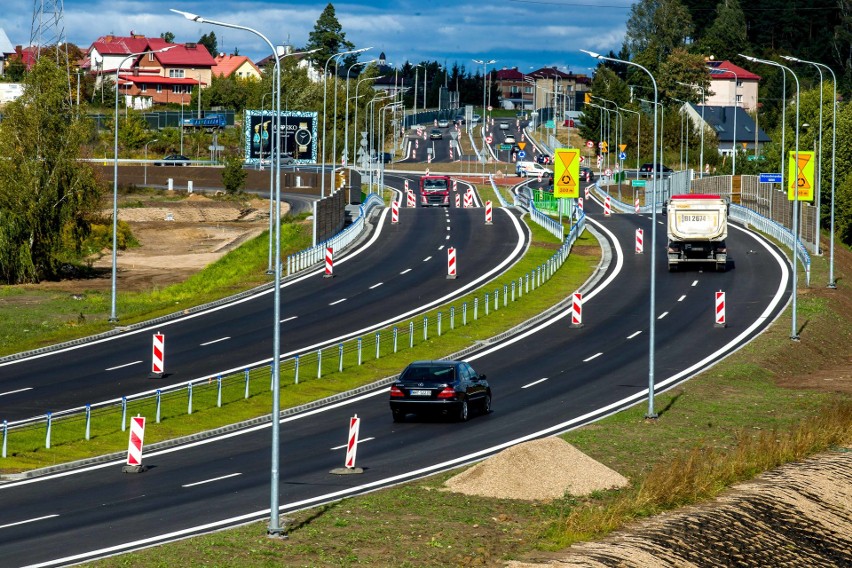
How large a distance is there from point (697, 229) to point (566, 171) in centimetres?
828

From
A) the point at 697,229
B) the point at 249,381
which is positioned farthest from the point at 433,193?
the point at 249,381

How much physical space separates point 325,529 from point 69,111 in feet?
171

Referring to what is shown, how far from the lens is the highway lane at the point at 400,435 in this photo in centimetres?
2380

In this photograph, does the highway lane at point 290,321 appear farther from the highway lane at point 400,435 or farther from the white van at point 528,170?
the white van at point 528,170

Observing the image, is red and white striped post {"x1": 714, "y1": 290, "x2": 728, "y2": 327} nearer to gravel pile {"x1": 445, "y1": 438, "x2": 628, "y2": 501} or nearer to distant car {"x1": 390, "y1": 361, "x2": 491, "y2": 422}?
distant car {"x1": 390, "y1": 361, "x2": 491, "y2": 422}

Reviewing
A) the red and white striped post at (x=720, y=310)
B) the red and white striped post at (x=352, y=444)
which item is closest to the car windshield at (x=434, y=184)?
the red and white striped post at (x=720, y=310)

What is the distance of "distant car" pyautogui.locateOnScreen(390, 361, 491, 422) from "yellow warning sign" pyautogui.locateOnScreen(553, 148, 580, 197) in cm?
3280

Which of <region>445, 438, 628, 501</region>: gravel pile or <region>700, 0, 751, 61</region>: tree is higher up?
<region>700, 0, 751, 61</region>: tree

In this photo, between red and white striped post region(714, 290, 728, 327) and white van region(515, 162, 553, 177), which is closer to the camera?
red and white striped post region(714, 290, 728, 327)

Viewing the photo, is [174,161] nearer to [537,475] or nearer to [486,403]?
[486,403]

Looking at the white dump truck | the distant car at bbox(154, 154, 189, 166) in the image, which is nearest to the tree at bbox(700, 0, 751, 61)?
the distant car at bbox(154, 154, 189, 166)

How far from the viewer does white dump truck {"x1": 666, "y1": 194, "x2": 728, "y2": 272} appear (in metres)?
63.2

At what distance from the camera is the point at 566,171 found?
227 ft

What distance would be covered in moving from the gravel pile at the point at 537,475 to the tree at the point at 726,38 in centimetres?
17514
